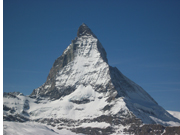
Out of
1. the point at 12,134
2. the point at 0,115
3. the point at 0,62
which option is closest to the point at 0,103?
the point at 0,115

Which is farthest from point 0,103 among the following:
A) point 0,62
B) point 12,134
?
point 12,134

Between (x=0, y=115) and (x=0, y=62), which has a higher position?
(x=0, y=62)

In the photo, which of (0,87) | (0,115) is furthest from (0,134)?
(0,87)

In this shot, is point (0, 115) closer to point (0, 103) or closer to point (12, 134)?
point (0, 103)

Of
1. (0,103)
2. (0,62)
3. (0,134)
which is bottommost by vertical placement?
(0,134)

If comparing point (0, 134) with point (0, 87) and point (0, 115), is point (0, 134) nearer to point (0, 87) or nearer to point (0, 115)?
point (0, 115)

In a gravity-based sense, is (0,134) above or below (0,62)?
below

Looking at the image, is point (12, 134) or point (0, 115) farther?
point (12, 134)

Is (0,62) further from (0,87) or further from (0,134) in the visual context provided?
(0,134)

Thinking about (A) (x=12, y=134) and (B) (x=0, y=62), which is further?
(A) (x=12, y=134)
